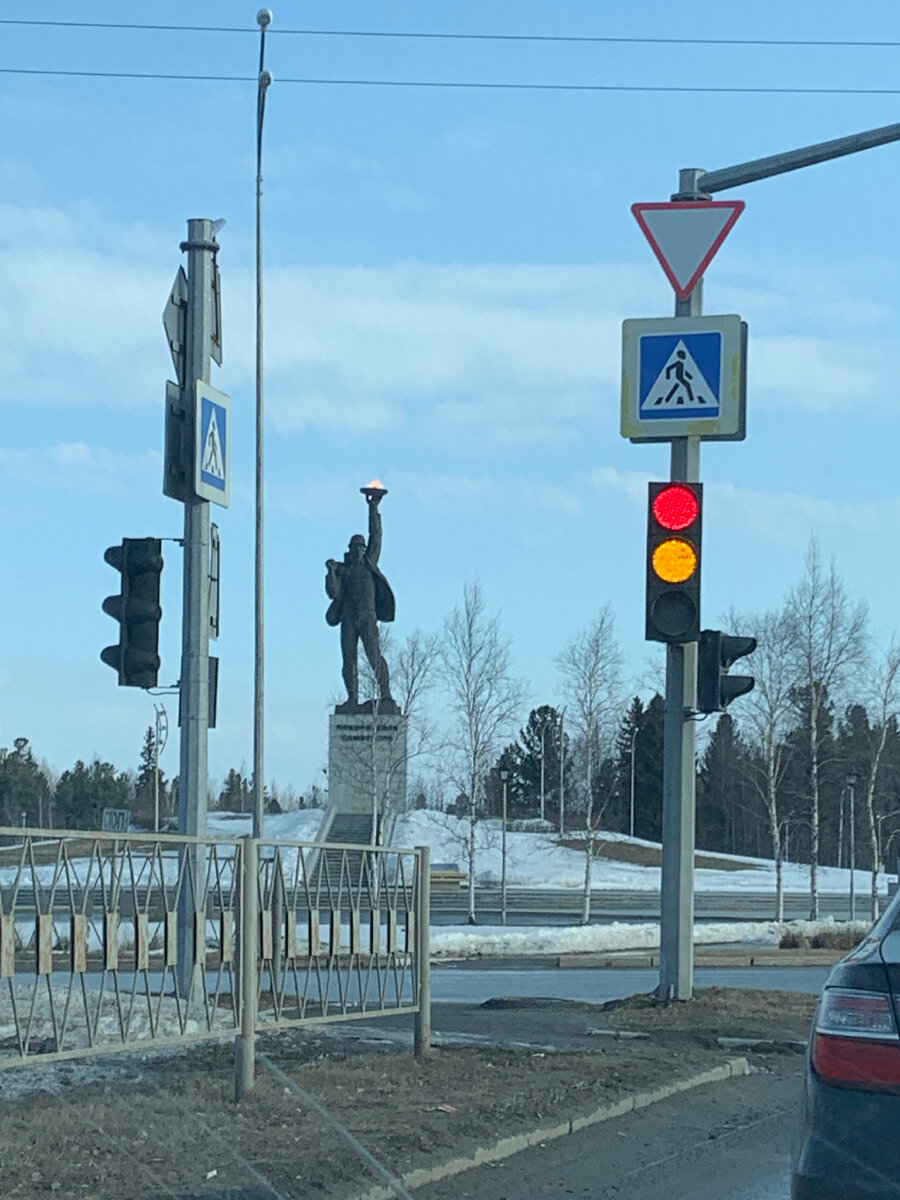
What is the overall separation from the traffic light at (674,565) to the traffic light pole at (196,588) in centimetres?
340

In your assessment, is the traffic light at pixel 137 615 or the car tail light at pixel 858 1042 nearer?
the car tail light at pixel 858 1042

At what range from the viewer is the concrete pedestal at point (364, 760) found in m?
54.5

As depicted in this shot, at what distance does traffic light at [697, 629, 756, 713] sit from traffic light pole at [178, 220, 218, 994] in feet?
12.3

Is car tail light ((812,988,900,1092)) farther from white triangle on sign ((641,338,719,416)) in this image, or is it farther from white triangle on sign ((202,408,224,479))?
white triangle on sign ((202,408,224,479))

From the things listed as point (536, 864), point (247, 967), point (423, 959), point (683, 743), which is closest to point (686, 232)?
point (683, 743)

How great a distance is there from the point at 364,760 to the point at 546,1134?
158 ft

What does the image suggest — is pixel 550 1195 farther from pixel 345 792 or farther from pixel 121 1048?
pixel 345 792

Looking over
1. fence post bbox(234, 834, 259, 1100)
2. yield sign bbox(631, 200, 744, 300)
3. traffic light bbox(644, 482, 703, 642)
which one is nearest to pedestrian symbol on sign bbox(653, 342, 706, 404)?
yield sign bbox(631, 200, 744, 300)

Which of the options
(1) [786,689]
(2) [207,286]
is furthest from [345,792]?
(2) [207,286]

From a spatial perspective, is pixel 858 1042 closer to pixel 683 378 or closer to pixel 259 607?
pixel 683 378

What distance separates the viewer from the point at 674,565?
11391 mm

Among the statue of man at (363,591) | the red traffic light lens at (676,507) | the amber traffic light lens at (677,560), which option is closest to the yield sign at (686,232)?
the red traffic light lens at (676,507)

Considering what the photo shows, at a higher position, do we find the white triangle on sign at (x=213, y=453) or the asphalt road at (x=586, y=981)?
the white triangle on sign at (x=213, y=453)

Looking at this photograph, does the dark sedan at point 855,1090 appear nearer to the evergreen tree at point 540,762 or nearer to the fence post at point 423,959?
the fence post at point 423,959
